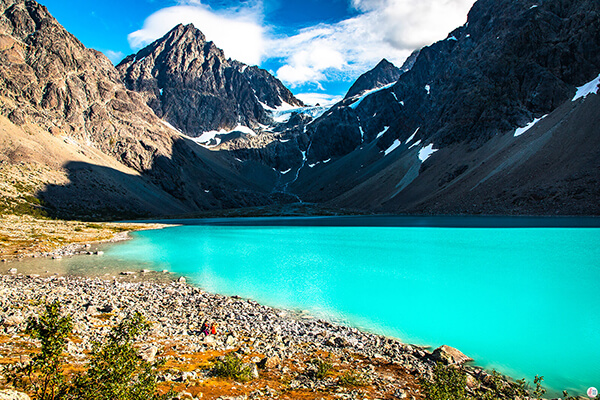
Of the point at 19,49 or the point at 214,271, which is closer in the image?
the point at 214,271

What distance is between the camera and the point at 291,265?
33.4m

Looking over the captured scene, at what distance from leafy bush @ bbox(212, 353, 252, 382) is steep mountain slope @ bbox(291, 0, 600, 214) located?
7897 centimetres

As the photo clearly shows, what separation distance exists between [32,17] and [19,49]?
70.8ft

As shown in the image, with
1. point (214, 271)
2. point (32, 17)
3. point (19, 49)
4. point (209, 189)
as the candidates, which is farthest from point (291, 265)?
point (32, 17)

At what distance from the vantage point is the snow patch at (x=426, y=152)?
132 meters

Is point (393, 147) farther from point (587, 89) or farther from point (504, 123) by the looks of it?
point (587, 89)

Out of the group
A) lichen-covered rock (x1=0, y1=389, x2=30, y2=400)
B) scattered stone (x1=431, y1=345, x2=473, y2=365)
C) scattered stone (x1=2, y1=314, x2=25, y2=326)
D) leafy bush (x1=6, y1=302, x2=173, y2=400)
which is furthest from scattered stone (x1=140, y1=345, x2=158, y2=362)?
scattered stone (x1=431, y1=345, x2=473, y2=365)

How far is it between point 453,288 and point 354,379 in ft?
53.2

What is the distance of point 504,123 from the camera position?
360 feet

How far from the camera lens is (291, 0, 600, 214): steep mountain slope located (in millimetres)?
76312

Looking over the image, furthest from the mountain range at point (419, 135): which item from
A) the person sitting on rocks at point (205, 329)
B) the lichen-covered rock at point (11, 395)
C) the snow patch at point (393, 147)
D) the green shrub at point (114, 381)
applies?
the lichen-covered rock at point (11, 395)

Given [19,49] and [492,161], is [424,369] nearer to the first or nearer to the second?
[492,161]

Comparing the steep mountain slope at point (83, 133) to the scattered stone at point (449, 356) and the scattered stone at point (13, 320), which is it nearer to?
the scattered stone at point (13, 320)

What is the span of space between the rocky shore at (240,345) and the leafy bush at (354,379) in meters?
0.06
